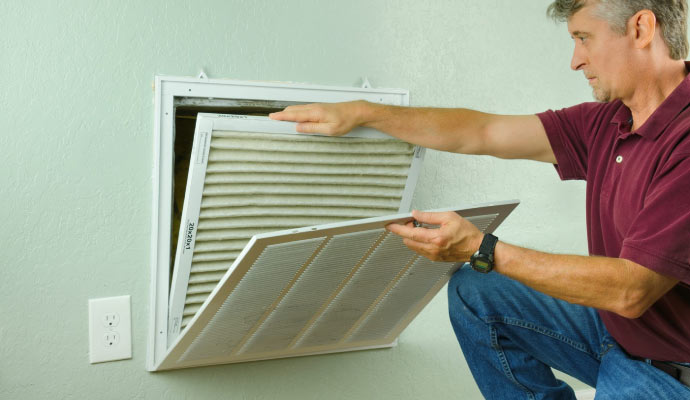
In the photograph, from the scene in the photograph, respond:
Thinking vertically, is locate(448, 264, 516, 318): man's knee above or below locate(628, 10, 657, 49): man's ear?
below

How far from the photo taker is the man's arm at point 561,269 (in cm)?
141

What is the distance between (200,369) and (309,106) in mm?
779

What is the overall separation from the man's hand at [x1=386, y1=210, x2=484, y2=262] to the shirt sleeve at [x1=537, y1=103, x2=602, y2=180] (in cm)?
49

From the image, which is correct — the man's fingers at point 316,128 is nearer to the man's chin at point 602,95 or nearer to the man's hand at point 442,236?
the man's hand at point 442,236

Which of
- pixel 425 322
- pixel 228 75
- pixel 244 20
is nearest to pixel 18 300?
pixel 228 75

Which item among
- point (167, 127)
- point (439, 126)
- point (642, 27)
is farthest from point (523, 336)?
point (167, 127)

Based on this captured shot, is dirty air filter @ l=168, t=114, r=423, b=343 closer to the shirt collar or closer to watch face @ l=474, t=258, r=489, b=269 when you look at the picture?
watch face @ l=474, t=258, r=489, b=269

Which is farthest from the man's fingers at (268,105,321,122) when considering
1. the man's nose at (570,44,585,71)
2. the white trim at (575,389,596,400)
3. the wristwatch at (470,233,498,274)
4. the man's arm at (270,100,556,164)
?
the white trim at (575,389,596,400)

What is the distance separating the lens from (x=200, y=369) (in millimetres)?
1972

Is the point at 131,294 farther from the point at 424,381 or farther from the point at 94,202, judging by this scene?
the point at 424,381

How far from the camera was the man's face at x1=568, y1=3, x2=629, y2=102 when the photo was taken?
1616 mm

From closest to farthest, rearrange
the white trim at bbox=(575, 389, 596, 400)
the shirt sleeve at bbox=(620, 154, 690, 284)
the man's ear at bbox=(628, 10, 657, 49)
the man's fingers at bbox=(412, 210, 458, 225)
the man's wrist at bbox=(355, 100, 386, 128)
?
1. the shirt sleeve at bbox=(620, 154, 690, 284)
2. the man's fingers at bbox=(412, 210, 458, 225)
3. the man's ear at bbox=(628, 10, 657, 49)
4. the man's wrist at bbox=(355, 100, 386, 128)
5. the white trim at bbox=(575, 389, 596, 400)

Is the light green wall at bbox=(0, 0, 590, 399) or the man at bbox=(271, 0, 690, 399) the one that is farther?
the light green wall at bbox=(0, 0, 590, 399)

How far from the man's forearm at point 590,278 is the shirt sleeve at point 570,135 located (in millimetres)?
461
